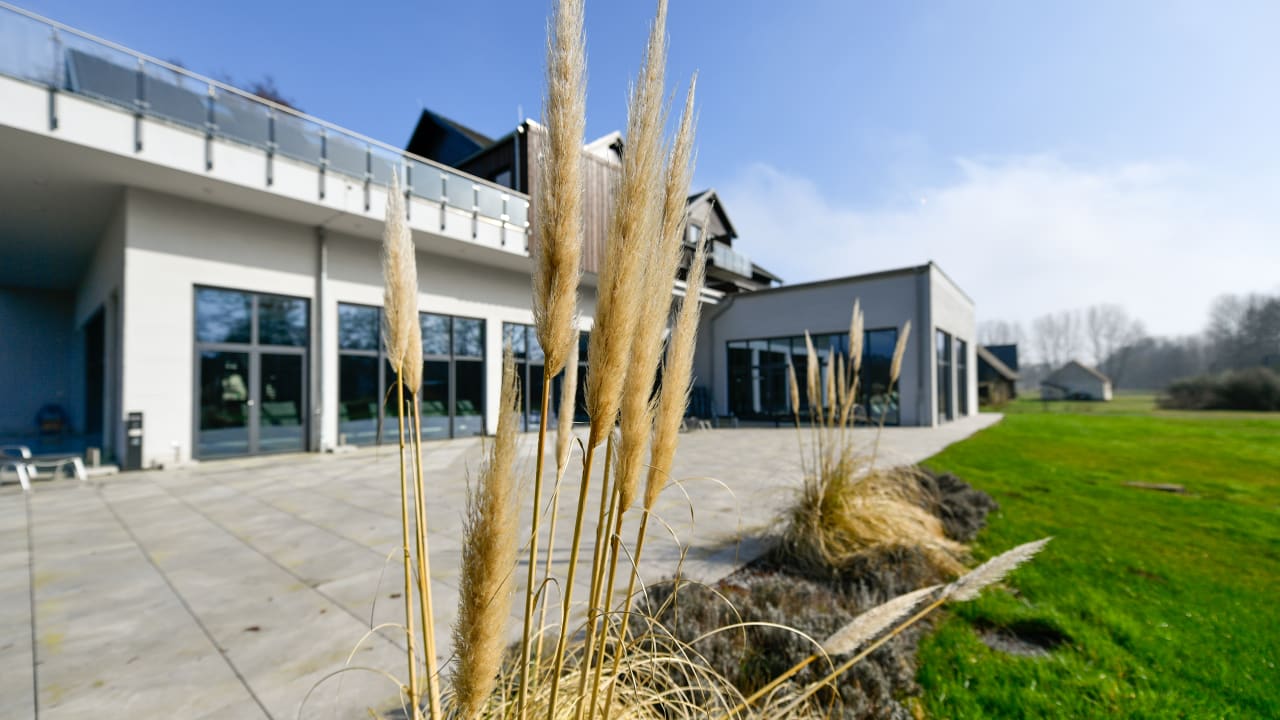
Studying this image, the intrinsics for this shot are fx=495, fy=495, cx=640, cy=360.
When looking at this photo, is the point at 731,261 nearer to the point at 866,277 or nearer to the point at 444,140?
the point at 866,277

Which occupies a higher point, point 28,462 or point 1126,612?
point 28,462

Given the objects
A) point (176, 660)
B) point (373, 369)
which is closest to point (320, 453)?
point (373, 369)

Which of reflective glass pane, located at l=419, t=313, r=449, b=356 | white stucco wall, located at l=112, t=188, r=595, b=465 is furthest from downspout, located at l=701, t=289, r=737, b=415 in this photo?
white stucco wall, located at l=112, t=188, r=595, b=465

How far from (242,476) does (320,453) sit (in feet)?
8.20

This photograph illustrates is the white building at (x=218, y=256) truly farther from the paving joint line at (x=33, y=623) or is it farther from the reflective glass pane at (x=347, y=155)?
the paving joint line at (x=33, y=623)

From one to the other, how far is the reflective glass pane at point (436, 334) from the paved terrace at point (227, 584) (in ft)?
18.1

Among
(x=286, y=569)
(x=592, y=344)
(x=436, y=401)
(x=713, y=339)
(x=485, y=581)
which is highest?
(x=713, y=339)

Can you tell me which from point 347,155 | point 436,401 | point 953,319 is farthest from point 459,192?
point 953,319

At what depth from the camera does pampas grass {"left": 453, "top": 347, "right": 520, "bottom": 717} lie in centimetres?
86

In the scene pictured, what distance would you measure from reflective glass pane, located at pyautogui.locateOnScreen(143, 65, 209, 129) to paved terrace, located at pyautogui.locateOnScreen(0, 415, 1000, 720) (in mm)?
5545

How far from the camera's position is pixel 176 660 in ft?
7.38

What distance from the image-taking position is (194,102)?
7.77m

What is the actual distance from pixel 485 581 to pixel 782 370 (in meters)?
16.9

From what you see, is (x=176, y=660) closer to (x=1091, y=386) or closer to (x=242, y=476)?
(x=242, y=476)
